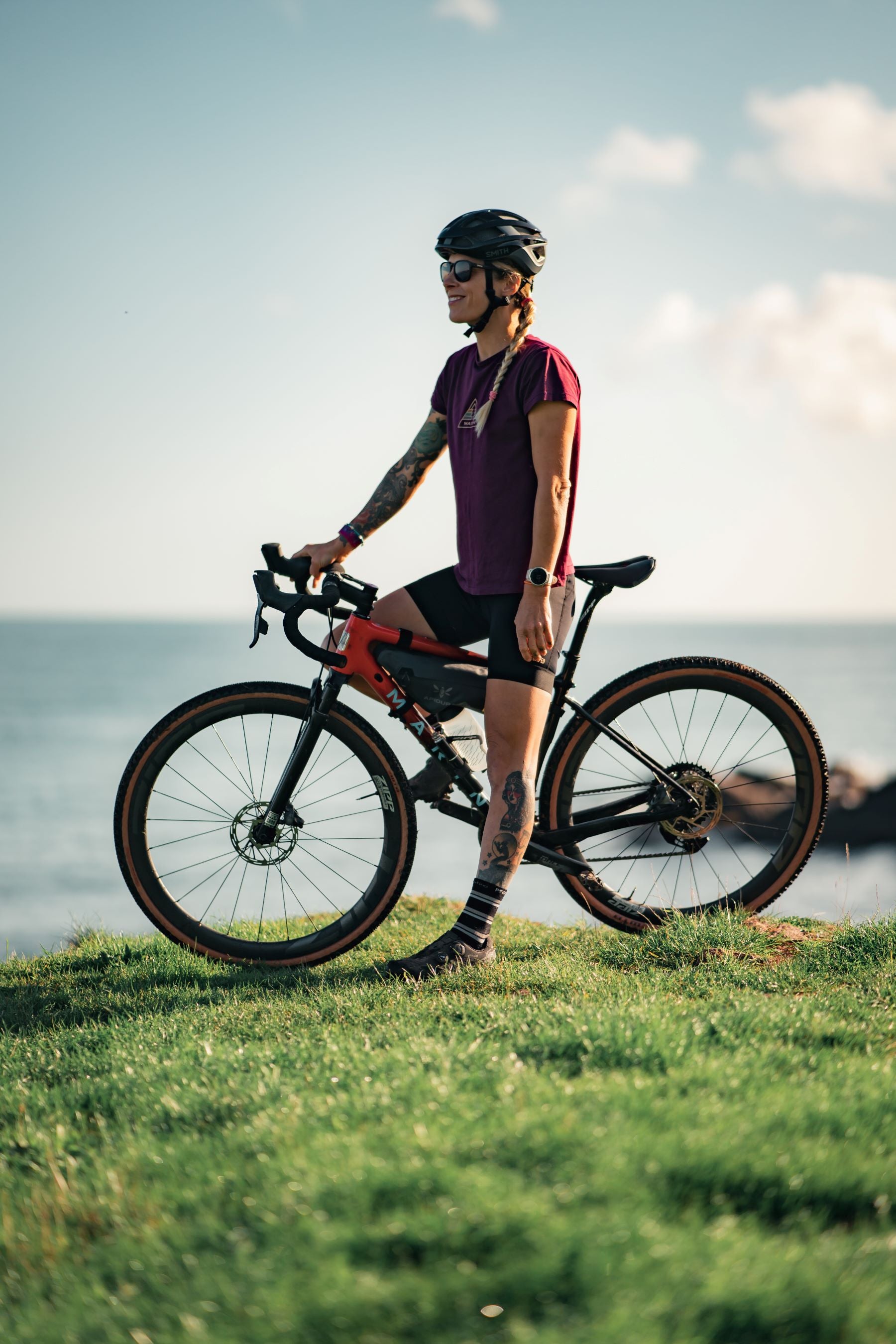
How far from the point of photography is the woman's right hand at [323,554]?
4.16m

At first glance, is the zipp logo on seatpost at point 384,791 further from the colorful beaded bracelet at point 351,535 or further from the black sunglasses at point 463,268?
the black sunglasses at point 463,268

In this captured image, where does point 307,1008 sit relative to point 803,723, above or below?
below

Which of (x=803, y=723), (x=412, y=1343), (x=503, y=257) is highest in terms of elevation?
(x=503, y=257)

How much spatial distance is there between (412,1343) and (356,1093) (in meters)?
0.89

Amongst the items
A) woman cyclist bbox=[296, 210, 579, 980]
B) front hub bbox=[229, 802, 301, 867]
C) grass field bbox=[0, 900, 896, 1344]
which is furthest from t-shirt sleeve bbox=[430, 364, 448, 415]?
grass field bbox=[0, 900, 896, 1344]

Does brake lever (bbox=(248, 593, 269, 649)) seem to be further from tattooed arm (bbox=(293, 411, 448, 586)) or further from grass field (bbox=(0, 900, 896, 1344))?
grass field (bbox=(0, 900, 896, 1344))

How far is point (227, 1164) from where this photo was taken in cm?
210

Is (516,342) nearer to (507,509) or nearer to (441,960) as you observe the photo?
(507,509)

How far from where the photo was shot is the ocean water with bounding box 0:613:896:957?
1081 inches

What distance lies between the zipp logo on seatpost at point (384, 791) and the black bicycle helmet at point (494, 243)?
1.86 meters

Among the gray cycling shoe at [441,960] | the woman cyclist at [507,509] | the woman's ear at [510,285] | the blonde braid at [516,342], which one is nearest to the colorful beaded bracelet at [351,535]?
the woman cyclist at [507,509]

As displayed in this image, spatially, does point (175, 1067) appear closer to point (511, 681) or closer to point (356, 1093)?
point (356, 1093)

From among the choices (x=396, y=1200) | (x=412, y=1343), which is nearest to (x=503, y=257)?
(x=396, y=1200)

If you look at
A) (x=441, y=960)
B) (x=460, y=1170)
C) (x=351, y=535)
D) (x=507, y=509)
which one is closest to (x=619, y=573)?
(x=507, y=509)
